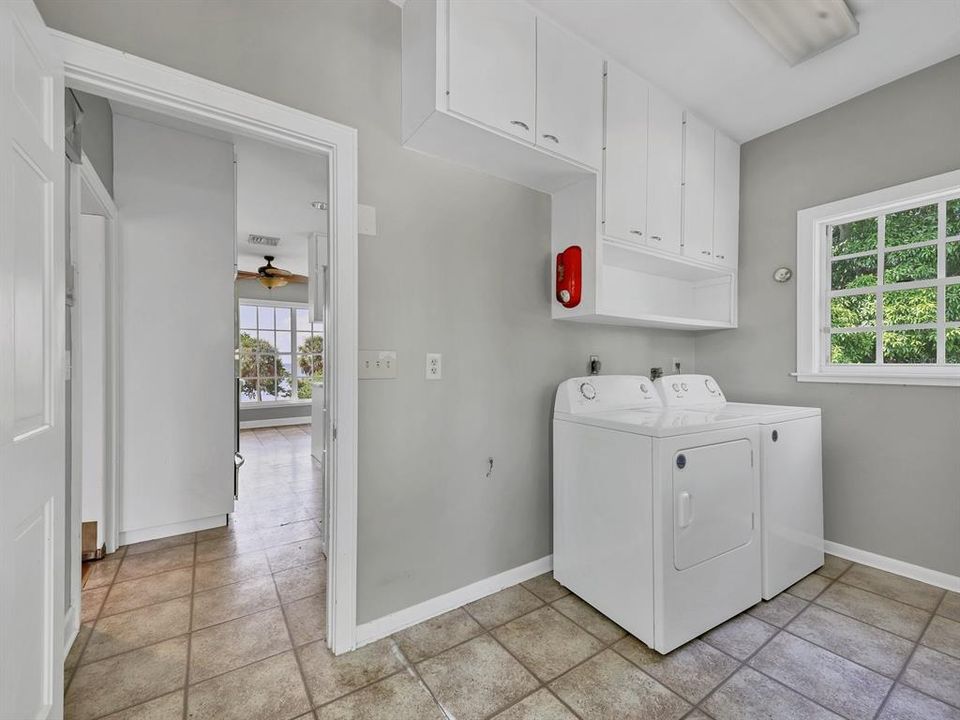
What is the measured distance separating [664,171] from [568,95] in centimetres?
79

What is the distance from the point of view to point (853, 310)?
2.57 meters

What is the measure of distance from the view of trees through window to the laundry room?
0.02m

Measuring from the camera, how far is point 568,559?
2.15 meters

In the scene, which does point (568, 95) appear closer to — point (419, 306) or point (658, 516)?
point (419, 306)

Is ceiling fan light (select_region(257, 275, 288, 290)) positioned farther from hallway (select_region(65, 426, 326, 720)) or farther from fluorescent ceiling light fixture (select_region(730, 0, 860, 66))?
fluorescent ceiling light fixture (select_region(730, 0, 860, 66))

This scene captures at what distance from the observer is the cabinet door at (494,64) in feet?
5.37

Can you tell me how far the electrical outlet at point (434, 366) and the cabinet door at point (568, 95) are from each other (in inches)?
40.8

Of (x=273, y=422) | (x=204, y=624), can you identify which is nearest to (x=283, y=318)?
(x=273, y=422)

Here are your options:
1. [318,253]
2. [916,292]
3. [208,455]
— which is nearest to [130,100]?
[318,253]

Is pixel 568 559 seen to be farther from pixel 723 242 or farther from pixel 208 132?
pixel 208 132

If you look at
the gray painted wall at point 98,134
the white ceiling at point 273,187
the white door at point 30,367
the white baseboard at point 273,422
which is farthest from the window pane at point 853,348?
the white baseboard at point 273,422

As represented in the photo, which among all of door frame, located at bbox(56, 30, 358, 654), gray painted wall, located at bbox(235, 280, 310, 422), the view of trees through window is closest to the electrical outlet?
door frame, located at bbox(56, 30, 358, 654)

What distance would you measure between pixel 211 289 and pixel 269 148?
3.65 feet

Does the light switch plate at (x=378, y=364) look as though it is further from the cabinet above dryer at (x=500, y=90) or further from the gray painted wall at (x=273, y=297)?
the gray painted wall at (x=273, y=297)
